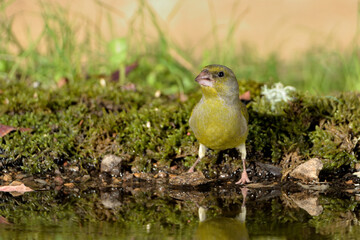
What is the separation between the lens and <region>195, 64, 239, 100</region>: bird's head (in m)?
4.24

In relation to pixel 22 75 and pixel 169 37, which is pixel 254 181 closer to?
pixel 169 37

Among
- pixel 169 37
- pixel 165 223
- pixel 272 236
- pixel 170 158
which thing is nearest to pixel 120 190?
pixel 170 158

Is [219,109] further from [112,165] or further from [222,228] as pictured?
[222,228]

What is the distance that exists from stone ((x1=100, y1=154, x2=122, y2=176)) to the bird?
978 mm

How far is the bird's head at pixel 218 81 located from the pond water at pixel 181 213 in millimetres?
881

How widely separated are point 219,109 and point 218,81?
251 mm

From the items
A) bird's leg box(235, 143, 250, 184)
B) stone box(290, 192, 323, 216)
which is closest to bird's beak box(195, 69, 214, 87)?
bird's leg box(235, 143, 250, 184)

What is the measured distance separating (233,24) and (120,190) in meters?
3.71

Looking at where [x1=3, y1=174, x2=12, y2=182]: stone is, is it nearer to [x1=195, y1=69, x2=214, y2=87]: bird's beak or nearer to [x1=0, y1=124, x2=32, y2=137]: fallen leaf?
[x1=0, y1=124, x2=32, y2=137]: fallen leaf

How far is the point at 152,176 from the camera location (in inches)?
188

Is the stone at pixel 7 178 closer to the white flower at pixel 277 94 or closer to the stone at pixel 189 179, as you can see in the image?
the stone at pixel 189 179

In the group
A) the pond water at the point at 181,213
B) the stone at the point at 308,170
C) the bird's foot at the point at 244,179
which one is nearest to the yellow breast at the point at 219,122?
the bird's foot at the point at 244,179

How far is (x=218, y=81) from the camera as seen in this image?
4258 mm

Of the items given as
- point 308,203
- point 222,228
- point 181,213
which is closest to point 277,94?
point 308,203
